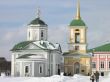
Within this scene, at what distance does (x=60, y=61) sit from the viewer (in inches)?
3447

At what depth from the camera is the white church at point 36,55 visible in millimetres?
77500

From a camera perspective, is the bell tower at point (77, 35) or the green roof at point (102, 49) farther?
the green roof at point (102, 49)

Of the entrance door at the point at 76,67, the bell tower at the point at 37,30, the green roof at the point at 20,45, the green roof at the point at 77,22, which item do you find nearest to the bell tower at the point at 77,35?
the green roof at the point at 77,22

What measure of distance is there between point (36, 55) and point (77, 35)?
45.1 ft

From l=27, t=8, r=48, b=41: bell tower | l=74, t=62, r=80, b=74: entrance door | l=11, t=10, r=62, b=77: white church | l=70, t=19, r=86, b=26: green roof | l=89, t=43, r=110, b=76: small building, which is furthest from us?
l=70, t=19, r=86, b=26: green roof

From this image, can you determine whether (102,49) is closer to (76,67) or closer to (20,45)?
(76,67)

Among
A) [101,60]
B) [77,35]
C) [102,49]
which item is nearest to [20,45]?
[77,35]

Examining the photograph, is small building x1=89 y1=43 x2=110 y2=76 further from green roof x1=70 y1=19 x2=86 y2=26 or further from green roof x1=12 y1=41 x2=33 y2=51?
green roof x1=12 y1=41 x2=33 y2=51

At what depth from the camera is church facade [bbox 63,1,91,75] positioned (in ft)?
289

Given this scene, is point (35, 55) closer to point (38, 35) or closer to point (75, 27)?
point (38, 35)

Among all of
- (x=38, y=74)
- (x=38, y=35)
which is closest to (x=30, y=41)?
(x=38, y=35)

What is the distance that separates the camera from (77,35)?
90375 mm

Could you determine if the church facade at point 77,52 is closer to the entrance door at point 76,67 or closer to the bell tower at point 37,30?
the entrance door at point 76,67

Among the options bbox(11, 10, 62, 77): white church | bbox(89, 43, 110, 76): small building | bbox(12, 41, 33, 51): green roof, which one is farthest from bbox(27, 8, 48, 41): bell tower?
bbox(89, 43, 110, 76): small building
